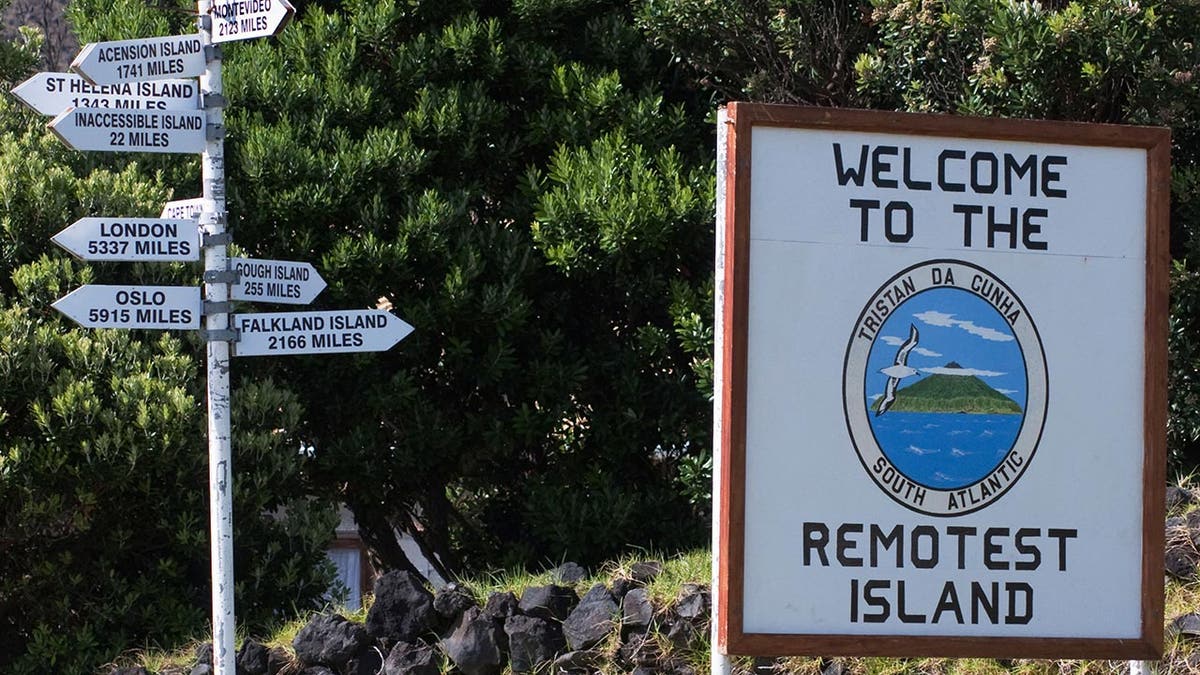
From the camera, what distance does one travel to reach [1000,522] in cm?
402

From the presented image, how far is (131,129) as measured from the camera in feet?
18.9

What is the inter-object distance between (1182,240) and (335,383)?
442 centimetres

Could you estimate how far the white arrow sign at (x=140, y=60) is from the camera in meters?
5.80

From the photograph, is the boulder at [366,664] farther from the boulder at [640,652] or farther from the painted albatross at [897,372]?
the painted albatross at [897,372]

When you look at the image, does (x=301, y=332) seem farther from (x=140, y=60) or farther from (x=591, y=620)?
(x=591, y=620)

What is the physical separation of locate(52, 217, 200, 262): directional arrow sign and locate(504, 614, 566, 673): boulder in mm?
1923

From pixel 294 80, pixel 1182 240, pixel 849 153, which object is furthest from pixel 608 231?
pixel 849 153

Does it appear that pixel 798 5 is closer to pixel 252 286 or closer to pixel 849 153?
pixel 252 286

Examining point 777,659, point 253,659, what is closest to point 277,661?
point 253,659

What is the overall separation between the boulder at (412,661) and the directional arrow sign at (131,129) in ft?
7.02

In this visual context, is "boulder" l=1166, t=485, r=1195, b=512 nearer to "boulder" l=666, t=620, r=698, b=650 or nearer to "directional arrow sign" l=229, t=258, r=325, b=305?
"boulder" l=666, t=620, r=698, b=650

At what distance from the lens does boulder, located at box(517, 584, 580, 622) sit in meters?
6.23

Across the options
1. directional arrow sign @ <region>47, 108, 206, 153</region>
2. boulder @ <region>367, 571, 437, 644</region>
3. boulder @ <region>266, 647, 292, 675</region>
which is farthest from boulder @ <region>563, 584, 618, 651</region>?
directional arrow sign @ <region>47, 108, 206, 153</region>

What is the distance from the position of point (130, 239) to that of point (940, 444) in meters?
3.24
